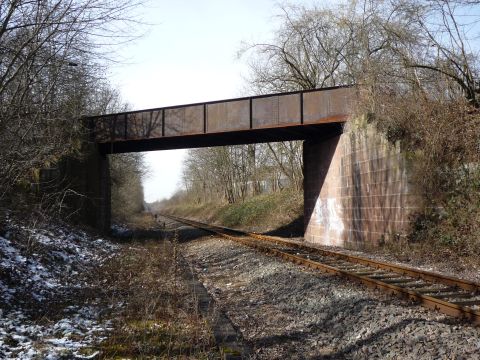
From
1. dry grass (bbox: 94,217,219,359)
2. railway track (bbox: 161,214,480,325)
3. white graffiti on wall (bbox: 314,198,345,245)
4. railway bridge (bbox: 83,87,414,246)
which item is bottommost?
dry grass (bbox: 94,217,219,359)

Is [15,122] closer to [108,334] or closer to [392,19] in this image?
[108,334]

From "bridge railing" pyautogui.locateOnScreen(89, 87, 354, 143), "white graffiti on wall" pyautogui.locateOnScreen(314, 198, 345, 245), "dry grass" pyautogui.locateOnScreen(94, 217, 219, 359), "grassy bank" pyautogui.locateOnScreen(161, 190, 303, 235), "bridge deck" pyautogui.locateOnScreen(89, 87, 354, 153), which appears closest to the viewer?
"dry grass" pyautogui.locateOnScreen(94, 217, 219, 359)

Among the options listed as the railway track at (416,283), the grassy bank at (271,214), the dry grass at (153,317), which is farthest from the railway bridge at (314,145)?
the dry grass at (153,317)

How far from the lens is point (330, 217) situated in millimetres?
19109

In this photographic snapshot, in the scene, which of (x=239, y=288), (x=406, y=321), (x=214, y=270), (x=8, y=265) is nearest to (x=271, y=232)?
(x=214, y=270)

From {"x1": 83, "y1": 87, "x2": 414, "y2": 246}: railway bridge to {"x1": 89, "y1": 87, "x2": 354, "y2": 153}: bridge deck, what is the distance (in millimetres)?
39

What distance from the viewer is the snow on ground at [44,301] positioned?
590 centimetres

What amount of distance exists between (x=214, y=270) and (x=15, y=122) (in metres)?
→ 6.96

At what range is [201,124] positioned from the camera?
2147 centimetres

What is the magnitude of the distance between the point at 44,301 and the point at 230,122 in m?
13.5

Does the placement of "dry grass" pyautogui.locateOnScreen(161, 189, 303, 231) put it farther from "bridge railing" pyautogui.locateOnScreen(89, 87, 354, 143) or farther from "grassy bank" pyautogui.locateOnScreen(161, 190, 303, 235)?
"bridge railing" pyautogui.locateOnScreen(89, 87, 354, 143)

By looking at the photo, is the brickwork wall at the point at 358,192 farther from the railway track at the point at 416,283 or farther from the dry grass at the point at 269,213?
the dry grass at the point at 269,213

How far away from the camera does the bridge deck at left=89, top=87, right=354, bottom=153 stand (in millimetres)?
18594

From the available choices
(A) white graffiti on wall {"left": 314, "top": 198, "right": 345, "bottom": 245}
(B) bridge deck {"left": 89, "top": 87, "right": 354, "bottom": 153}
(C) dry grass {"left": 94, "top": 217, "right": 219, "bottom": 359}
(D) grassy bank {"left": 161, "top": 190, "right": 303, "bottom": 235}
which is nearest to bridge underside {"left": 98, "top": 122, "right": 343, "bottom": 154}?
(B) bridge deck {"left": 89, "top": 87, "right": 354, "bottom": 153}
